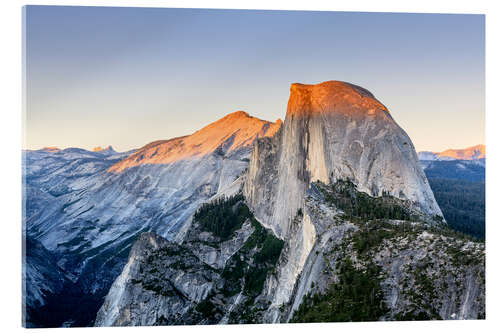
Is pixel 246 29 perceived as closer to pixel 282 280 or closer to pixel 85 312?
pixel 282 280

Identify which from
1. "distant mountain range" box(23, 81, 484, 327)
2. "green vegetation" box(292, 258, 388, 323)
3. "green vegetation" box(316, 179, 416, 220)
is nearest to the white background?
"green vegetation" box(292, 258, 388, 323)

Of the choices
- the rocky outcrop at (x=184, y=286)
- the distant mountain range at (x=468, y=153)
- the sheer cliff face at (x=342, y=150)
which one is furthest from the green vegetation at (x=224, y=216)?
the distant mountain range at (x=468, y=153)

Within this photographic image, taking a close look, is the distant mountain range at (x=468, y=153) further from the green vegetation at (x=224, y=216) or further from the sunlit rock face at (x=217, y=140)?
the sunlit rock face at (x=217, y=140)

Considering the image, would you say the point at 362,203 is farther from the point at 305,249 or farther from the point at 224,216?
the point at 224,216

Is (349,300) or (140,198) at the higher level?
(349,300)

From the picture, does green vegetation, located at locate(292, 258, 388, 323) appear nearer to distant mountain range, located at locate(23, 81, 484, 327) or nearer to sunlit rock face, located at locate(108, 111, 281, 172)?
distant mountain range, located at locate(23, 81, 484, 327)

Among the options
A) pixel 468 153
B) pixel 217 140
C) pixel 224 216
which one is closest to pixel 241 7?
pixel 468 153
